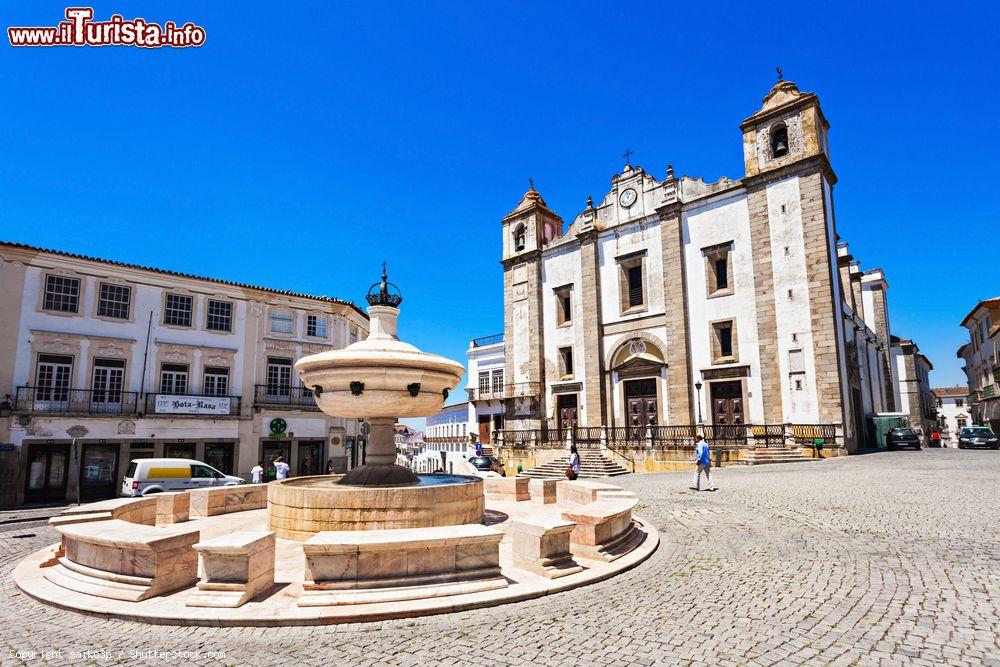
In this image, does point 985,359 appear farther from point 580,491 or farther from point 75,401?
point 75,401

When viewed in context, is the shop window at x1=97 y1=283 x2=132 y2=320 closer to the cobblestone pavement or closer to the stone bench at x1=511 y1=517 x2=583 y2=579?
the cobblestone pavement

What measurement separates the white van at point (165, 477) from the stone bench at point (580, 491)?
11.3 m

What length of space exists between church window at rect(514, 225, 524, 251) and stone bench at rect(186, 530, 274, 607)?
32397 mm

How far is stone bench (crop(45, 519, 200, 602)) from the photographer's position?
5027 millimetres

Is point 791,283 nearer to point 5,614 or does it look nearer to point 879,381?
point 879,381

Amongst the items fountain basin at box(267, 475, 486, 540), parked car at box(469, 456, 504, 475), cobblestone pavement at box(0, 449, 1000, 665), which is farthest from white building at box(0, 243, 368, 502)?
fountain basin at box(267, 475, 486, 540)

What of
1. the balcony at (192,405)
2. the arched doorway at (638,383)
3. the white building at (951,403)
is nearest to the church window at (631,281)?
the arched doorway at (638,383)

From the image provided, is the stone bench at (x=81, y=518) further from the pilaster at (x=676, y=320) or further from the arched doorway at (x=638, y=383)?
the pilaster at (x=676, y=320)

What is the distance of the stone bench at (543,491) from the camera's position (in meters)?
10.6

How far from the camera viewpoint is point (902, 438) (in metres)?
25.2

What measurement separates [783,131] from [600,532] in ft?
86.3

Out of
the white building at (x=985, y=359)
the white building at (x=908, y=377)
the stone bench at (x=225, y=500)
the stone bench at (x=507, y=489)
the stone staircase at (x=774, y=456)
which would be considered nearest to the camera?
the stone bench at (x=225, y=500)

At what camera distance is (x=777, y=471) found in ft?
58.7

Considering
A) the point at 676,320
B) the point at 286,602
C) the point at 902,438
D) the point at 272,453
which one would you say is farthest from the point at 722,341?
the point at 286,602
